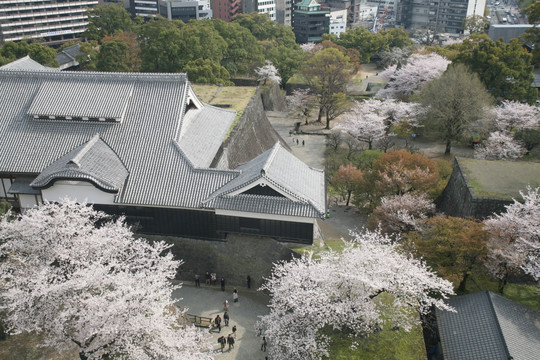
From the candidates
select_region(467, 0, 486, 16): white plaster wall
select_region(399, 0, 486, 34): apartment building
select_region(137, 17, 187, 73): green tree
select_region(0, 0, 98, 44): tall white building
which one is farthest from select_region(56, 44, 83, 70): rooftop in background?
select_region(467, 0, 486, 16): white plaster wall

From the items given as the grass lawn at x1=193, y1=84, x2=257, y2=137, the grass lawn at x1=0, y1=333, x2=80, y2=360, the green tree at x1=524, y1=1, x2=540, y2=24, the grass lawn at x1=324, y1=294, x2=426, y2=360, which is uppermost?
the green tree at x1=524, y1=1, x2=540, y2=24

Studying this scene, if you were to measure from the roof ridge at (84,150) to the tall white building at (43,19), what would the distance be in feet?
239

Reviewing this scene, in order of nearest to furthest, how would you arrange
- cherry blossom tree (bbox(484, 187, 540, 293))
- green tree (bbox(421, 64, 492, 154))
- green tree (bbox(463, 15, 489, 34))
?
cherry blossom tree (bbox(484, 187, 540, 293)), green tree (bbox(421, 64, 492, 154)), green tree (bbox(463, 15, 489, 34))

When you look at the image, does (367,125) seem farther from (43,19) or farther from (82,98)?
(43,19)

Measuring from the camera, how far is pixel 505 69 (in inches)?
1419

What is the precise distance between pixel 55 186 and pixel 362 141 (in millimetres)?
27072

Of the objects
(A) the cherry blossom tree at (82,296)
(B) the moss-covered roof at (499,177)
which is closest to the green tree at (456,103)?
(B) the moss-covered roof at (499,177)

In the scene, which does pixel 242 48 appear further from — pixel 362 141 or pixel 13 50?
pixel 13 50

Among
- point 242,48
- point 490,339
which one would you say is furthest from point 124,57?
point 490,339

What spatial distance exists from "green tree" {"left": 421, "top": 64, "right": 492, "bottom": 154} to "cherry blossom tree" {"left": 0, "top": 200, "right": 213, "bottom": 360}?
25.8m

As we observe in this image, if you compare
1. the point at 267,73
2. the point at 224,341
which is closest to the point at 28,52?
the point at 267,73

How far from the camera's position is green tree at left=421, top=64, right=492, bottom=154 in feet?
110

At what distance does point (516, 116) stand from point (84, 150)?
3019 centimetres

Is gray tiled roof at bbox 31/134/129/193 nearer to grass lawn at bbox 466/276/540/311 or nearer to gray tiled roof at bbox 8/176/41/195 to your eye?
gray tiled roof at bbox 8/176/41/195
